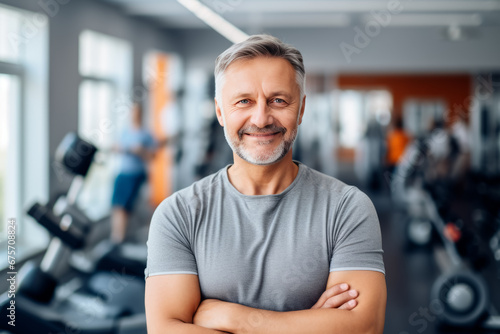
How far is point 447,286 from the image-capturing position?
3088 mm

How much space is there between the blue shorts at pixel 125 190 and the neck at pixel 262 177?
11.7 feet

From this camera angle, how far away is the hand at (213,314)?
1027mm

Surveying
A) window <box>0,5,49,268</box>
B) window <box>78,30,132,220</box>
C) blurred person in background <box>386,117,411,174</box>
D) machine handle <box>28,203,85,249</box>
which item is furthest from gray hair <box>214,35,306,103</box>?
blurred person in background <box>386,117,411,174</box>

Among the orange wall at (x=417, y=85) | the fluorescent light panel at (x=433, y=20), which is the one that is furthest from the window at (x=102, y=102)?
the orange wall at (x=417, y=85)

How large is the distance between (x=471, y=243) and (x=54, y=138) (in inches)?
119

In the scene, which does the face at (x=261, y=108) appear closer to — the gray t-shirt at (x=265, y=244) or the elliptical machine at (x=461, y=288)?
the gray t-shirt at (x=265, y=244)

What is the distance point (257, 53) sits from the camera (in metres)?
1.07

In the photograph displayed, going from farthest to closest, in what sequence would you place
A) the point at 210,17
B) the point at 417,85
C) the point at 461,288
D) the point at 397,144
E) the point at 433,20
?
the point at 417,85 → the point at 397,144 → the point at 433,20 → the point at 461,288 → the point at 210,17

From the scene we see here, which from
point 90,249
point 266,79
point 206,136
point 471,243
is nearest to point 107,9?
point 206,136

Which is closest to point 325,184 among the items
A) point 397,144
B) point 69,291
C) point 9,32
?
point 9,32

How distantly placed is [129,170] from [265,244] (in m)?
3.67

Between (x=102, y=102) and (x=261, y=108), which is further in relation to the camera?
(x=102, y=102)

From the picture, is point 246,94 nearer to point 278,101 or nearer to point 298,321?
point 278,101

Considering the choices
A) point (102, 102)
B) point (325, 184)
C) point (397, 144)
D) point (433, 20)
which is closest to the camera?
point (325, 184)
